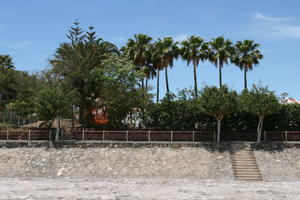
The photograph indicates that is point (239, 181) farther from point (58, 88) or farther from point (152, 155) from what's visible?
point (58, 88)

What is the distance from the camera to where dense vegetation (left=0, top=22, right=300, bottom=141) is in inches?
1356

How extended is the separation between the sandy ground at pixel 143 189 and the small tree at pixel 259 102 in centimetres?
885

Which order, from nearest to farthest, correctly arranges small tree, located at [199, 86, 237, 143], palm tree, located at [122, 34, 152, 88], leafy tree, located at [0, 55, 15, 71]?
small tree, located at [199, 86, 237, 143]
palm tree, located at [122, 34, 152, 88]
leafy tree, located at [0, 55, 15, 71]

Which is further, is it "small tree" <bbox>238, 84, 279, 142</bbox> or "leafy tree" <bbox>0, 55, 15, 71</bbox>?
"leafy tree" <bbox>0, 55, 15, 71</bbox>

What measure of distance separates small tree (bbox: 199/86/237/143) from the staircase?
3.06 metres

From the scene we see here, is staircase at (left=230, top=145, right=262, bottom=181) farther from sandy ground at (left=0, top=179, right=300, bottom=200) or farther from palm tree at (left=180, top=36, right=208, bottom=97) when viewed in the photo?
palm tree at (left=180, top=36, right=208, bottom=97)

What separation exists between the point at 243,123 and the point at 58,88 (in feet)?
63.4

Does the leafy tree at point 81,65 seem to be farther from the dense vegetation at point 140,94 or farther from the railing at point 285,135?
the railing at point 285,135

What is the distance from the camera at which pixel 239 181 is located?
2727 cm

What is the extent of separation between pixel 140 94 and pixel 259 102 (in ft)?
41.2

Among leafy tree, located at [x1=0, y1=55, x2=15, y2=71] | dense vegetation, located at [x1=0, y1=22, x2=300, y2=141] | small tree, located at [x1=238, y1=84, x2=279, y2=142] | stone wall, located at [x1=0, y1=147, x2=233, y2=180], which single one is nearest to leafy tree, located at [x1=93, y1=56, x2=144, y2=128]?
dense vegetation, located at [x1=0, y1=22, x2=300, y2=141]

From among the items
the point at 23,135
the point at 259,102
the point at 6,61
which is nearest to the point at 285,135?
the point at 259,102

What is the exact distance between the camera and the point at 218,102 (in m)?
32.9

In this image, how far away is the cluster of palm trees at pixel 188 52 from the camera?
149 feet
